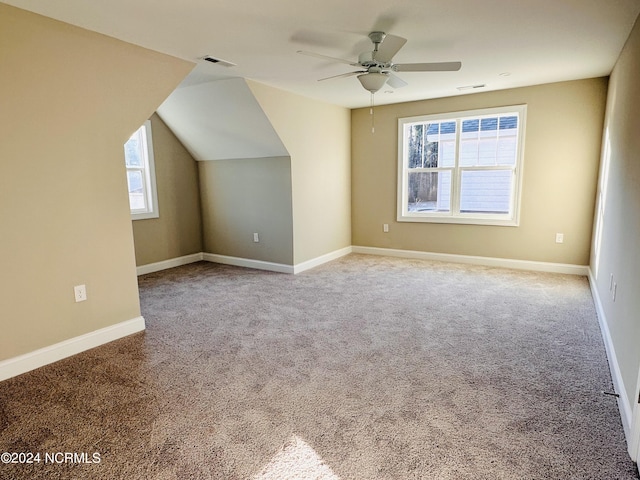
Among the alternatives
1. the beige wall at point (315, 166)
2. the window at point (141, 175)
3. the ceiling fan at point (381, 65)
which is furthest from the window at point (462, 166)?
the window at point (141, 175)

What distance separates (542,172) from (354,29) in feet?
10.9

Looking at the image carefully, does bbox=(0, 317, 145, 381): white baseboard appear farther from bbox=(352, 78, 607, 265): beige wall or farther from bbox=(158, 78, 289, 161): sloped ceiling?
bbox=(352, 78, 607, 265): beige wall

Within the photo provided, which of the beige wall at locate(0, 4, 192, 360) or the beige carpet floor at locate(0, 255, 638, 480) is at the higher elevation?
the beige wall at locate(0, 4, 192, 360)

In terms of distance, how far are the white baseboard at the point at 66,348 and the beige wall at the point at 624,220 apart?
11.1 feet

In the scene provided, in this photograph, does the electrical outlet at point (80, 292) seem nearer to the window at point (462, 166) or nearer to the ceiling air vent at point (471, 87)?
the window at point (462, 166)

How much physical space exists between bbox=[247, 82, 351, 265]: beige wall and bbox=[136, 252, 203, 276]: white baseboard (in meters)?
1.81

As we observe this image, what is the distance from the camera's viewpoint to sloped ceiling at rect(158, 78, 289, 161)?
4.16 metres

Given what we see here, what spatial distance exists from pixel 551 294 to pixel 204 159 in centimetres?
483

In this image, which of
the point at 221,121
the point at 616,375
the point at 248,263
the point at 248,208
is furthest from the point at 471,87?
the point at 248,263

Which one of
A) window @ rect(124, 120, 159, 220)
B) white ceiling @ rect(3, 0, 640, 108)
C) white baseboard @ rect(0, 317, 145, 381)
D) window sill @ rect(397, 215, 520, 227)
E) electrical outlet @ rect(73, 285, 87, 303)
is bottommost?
white baseboard @ rect(0, 317, 145, 381)

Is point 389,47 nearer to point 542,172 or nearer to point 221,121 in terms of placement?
point 221,121

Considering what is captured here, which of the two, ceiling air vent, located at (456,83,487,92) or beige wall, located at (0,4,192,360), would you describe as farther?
ceiling air vent, located at (456,83,487,92)

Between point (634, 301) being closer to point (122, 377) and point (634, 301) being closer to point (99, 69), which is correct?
point (122, 377)

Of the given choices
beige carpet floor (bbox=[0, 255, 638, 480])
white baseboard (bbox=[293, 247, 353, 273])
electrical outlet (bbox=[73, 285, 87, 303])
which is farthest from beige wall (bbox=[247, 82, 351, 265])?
electrical outlet (bbox=[73, 285, 87, 303])
